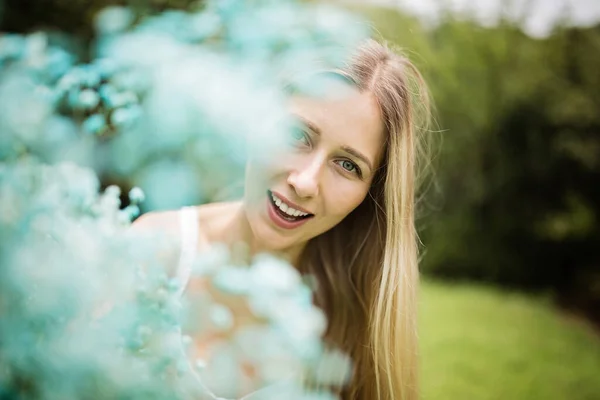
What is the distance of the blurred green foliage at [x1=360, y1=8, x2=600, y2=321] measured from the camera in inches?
252

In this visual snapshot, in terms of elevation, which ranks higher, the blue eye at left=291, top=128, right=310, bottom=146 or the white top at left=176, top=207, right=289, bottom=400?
the blue eye at left=291, top=128, right=310, bottom=146

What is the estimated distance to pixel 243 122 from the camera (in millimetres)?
1508

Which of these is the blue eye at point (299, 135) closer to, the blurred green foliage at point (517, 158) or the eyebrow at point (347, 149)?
the eyebrow at point (347, 149)

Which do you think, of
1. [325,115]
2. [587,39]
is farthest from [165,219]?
Answer: [587,39]

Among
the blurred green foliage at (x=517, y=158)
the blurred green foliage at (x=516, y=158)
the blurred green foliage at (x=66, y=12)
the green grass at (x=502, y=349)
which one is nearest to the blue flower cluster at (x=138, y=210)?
the blurred green foliage at (x=66, y=12)

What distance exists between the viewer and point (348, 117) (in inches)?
63.4

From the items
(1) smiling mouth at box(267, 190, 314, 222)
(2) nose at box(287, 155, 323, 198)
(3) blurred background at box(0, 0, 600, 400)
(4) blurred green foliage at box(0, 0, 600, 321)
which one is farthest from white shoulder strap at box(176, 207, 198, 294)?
(4) blurred green foliage at box(0, 0, 600, 321)

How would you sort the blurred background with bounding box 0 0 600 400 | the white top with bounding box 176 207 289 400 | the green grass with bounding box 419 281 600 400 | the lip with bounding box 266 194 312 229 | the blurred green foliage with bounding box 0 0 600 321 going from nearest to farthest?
the lip with bounding box 266 194 312 229 < the white top with bounding box 176 207 289 400 < the green grass with bounding box 419 281 600 400 < the blurred background with bounding box 0 0 600 400 < the blurred green foliage with bounding box 0 0 600 321

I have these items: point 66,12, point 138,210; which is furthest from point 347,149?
point 66,12

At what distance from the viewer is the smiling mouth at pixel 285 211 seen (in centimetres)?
160

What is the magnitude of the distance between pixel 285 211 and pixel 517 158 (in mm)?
6121

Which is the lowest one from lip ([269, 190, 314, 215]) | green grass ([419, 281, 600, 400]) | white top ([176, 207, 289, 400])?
green grass ([419, 281, 600, 400])

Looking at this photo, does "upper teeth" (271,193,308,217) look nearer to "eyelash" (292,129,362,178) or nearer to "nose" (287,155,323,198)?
"nose" (287,155,323,198)

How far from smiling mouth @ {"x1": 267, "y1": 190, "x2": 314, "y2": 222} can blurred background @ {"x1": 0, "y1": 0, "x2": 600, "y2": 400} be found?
3.64 meters
